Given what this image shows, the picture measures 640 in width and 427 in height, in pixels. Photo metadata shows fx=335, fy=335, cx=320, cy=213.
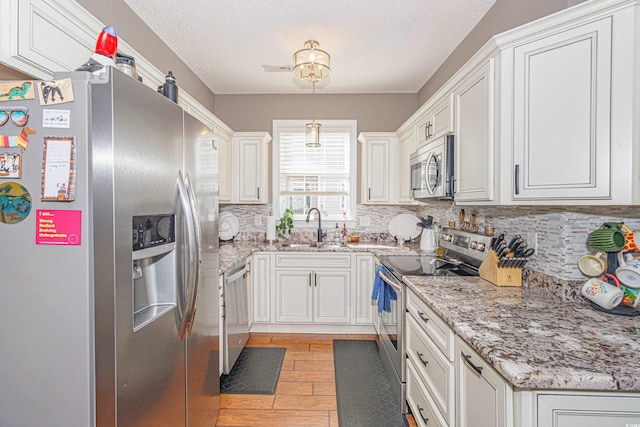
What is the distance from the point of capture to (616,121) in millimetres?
1245

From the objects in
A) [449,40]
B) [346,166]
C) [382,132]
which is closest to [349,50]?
[449,40]

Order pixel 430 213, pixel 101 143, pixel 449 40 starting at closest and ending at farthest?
1. pixel 101 143
2. pixel 449 40
3. pixel 430 213

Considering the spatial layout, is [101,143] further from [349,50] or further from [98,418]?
[349,50]

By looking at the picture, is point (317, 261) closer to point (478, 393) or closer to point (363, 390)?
point (363, 390)

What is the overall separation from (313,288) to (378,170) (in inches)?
59.5

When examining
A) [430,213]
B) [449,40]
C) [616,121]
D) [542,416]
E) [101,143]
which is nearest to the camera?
[542,416]

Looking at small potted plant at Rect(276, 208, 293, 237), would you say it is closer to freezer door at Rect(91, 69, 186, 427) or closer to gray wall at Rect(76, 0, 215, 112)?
gray wall at Rect(76, 0, 215, 112)

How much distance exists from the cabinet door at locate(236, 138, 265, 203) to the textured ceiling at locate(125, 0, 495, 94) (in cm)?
70

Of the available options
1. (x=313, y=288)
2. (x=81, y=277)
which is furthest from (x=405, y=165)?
(x=81, y=277)

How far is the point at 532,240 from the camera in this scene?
1.91 metres

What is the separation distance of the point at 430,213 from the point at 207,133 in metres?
2.58

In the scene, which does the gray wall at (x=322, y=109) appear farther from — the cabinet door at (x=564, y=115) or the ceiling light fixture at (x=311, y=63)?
the cabinet door at (x=564, y=115)

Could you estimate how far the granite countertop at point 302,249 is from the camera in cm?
314

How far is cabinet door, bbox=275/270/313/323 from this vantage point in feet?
11.3
